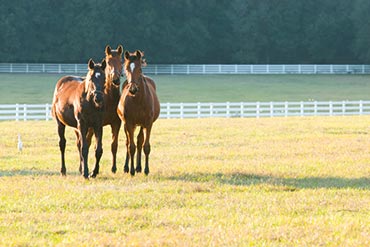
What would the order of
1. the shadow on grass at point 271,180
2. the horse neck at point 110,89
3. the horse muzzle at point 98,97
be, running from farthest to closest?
the horse neck at point 110,89 < the horse muzzle at point 98,97 < the shadow on grass at point 271,180

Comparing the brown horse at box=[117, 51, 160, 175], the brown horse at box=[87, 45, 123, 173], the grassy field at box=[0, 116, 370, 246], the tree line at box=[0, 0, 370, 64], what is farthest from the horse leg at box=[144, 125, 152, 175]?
the tree line at box=[0, 0, 370, 64]

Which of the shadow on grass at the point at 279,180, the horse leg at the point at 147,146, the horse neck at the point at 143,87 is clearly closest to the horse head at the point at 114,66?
the horse neck at the point at 143,87

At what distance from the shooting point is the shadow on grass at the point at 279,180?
12.8 metres

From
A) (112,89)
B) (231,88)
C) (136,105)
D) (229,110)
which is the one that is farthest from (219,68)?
(136,105)

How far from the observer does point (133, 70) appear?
13.8m

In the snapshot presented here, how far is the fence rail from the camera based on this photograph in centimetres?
7506

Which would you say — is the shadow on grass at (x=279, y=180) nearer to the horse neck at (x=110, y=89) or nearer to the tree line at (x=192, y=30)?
the horse neck at (x=110, y=89)

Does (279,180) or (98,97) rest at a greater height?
(98,97)

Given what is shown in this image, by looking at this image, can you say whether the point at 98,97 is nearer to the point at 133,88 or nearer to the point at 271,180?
the point at 133,88

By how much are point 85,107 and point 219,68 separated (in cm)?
6463

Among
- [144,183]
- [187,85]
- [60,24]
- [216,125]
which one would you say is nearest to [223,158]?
[144,183]

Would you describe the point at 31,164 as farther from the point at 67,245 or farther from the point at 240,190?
the point at 67,245

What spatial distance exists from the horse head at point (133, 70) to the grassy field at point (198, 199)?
157 cm

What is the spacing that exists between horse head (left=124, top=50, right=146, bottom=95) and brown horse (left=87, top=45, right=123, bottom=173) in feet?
0.51
